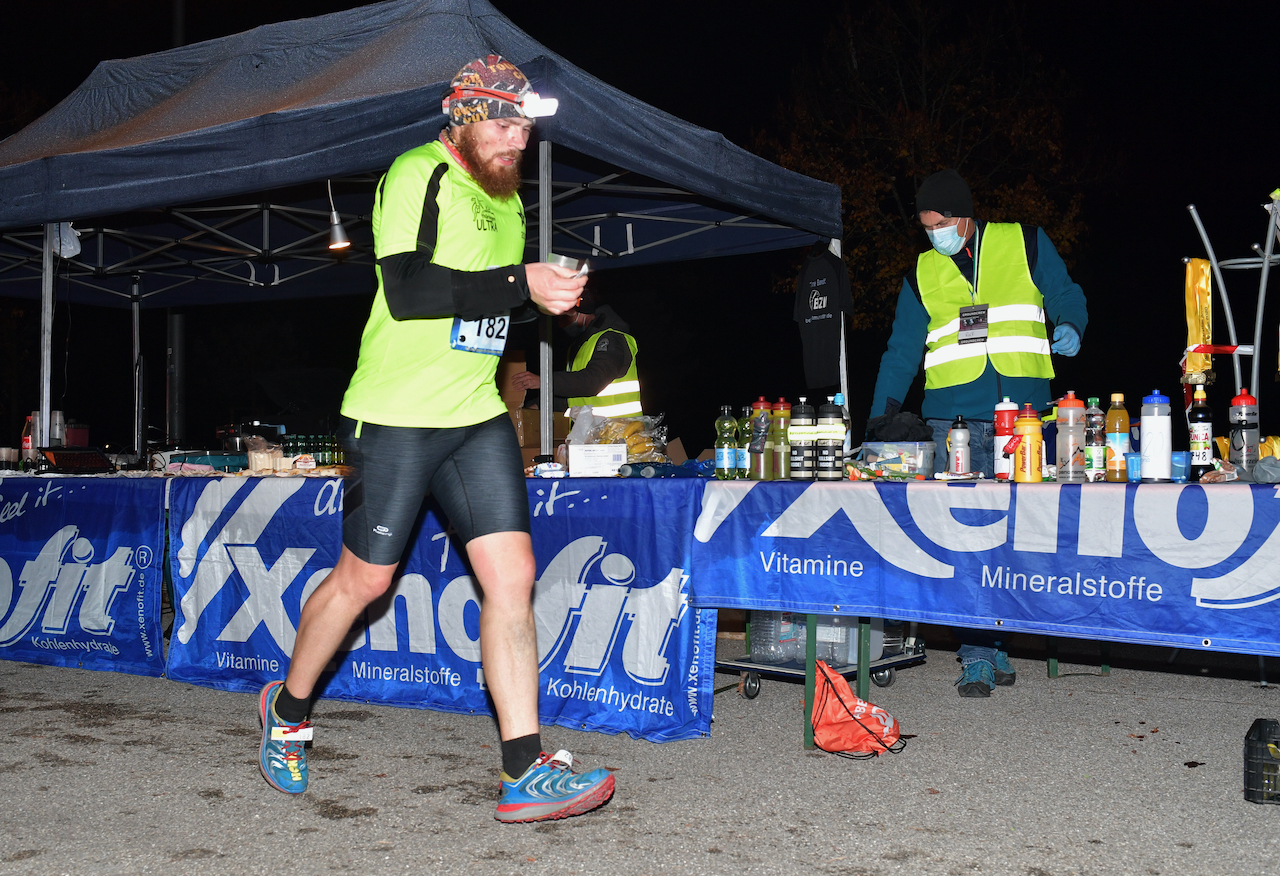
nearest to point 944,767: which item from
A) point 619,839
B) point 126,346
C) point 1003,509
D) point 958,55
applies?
point 1003,509

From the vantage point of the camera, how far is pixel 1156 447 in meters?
3.24

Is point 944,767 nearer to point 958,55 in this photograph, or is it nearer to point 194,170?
point 194,170

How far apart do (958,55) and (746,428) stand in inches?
728

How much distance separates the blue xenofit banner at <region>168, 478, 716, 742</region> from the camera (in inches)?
151

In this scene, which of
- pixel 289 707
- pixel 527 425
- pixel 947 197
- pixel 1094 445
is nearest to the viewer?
pixel 289 707

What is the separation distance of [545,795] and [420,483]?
940 mm

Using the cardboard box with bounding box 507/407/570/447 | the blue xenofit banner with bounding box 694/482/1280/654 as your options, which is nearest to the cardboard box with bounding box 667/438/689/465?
the cardboard box with bounding box 507/407/570/447

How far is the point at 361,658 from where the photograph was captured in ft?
14.8

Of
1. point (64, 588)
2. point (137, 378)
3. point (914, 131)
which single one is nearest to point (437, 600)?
point (64, 588)

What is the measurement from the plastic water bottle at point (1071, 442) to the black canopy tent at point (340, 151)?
7.66 ft

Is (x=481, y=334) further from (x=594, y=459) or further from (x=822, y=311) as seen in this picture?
(x=822, y=311)

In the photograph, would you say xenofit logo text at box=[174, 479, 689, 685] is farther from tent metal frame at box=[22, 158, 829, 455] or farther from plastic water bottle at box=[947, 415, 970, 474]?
tent metal frame at box=[22, 158, 829, 455]

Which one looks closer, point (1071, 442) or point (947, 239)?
point (1071, 442)

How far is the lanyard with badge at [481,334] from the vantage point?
295cm
